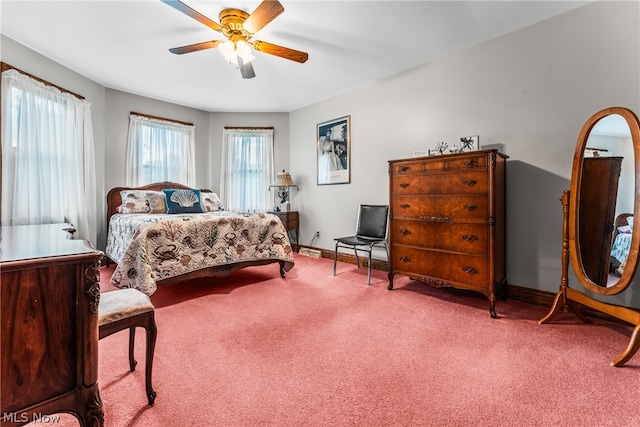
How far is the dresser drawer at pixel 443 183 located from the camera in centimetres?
238

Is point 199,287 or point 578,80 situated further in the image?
point 199,287

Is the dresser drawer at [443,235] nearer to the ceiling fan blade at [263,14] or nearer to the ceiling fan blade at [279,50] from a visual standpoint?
the ceiling fan blade at [279,50]

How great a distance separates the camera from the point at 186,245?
108 inches

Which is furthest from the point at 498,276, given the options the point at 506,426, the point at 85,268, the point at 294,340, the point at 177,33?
the point at 177,33

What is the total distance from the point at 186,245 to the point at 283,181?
2.32 m

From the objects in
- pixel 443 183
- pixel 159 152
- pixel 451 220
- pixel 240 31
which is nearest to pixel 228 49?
pixel 240 31

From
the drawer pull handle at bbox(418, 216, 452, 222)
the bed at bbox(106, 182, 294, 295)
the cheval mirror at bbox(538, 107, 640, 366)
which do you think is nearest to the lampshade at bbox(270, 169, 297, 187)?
the bed at bbox(106, 182, 294, 295)

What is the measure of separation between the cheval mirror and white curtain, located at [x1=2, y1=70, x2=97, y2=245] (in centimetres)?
495

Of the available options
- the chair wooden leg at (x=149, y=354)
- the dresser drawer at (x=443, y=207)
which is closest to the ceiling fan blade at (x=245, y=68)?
the dresser drawer at (x=443, y=207)

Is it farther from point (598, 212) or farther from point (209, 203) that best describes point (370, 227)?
point (209, 203)

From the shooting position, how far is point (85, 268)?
92cm

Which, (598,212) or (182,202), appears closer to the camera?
(598,212)

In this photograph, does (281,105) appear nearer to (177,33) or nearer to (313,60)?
(313,60)

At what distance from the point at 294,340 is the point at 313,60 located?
2.96 m
